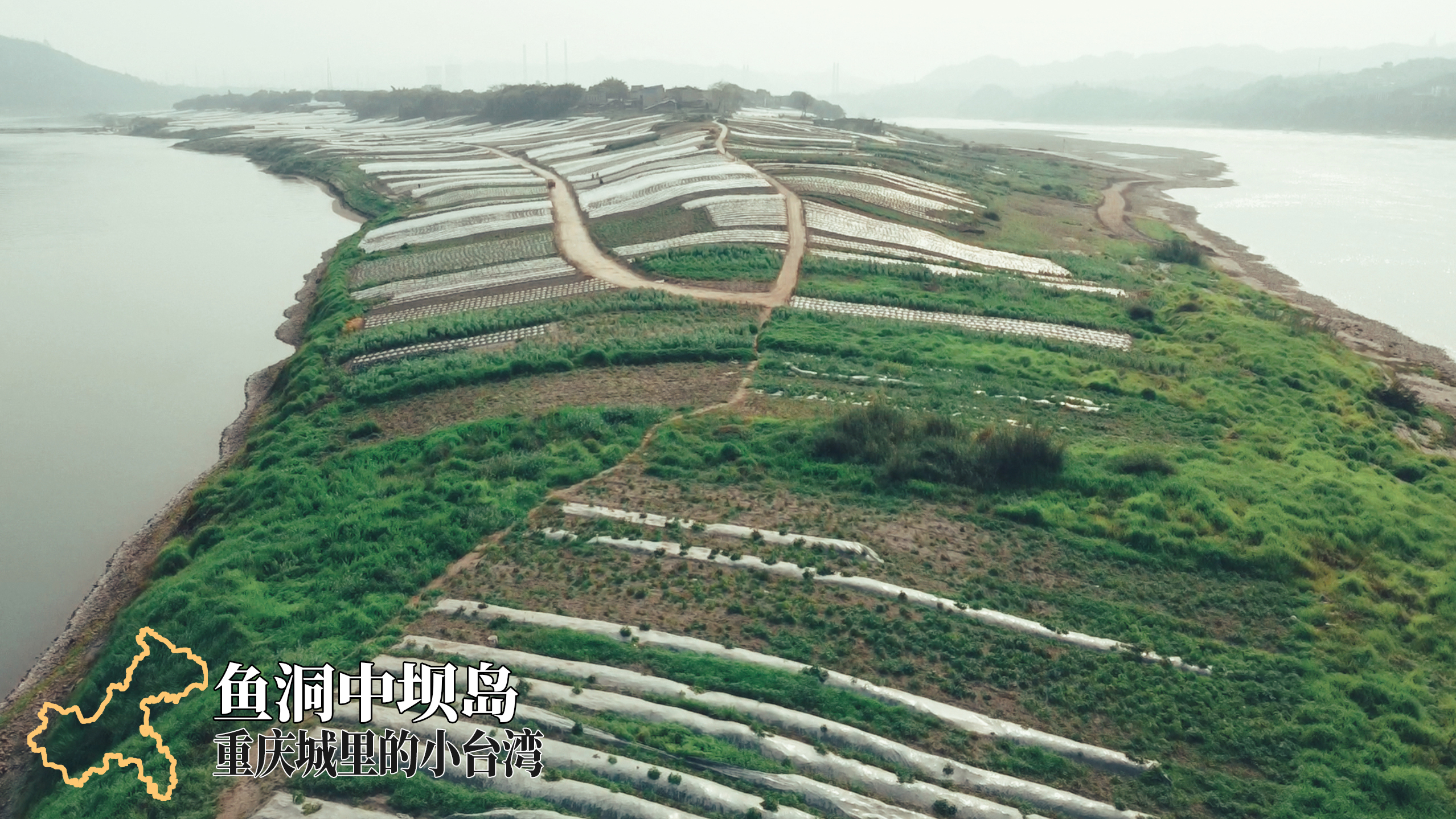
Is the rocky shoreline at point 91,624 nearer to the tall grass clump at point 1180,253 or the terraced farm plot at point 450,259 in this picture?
the terraced farm plot at point 450,259

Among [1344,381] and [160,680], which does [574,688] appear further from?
[1344,381]

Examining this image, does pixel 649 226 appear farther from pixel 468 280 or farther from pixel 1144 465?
pixel 1144 465

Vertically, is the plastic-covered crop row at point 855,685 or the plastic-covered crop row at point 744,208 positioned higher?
the plastic-covered crop row at point 744,208

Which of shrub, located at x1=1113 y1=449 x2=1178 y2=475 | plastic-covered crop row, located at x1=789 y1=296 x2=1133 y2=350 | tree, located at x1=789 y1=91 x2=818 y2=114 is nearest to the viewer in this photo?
shrub, located at x1=1113 y1=449 x2=1178 y2=475

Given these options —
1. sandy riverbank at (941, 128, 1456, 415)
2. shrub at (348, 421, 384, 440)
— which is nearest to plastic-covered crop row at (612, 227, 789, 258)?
shrub at (348, 421, 384, 440)

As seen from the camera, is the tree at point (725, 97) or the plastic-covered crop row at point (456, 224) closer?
the plastic-covered crop row at point (456, 224)

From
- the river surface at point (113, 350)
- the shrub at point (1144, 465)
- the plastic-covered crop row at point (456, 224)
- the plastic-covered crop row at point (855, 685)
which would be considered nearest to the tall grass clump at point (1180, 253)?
the shrub at point (1144, 465)

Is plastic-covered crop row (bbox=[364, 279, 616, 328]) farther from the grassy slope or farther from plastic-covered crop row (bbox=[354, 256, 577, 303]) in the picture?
the grassy slope
